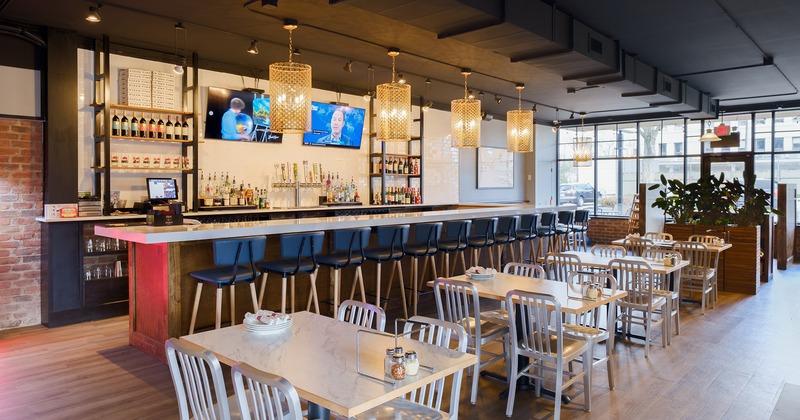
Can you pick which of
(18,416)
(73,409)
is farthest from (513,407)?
(18,416)

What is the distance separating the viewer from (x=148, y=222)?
5.02 meters

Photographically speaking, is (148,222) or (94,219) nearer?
(148,222)

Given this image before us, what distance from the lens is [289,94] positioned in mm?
4445

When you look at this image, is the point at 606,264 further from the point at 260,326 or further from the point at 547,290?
the point at 260,326

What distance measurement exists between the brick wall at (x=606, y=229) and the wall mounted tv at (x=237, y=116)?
8.47 m

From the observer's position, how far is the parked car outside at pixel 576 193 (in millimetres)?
13430

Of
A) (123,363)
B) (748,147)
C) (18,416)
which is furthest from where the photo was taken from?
(748,147)

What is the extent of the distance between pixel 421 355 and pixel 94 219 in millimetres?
4734

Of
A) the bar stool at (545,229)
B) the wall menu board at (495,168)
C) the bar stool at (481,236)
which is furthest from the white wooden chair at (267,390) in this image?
the wall menu board at (495,168)

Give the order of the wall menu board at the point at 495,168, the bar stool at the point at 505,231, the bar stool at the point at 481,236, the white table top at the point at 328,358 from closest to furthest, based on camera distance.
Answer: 1. the white table top at the point at 328,358
2. the bar stool at the point at 481,236
3. the bar stool at the point at 505,231
4. the wall menu board at the point at 495,168

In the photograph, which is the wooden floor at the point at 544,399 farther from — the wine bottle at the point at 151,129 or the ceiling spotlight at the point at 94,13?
the ceiling spotlight at the point at 94,13

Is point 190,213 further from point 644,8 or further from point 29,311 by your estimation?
point 644,8

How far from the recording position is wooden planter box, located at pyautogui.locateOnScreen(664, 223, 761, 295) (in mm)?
7672

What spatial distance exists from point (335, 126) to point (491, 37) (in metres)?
4.20
